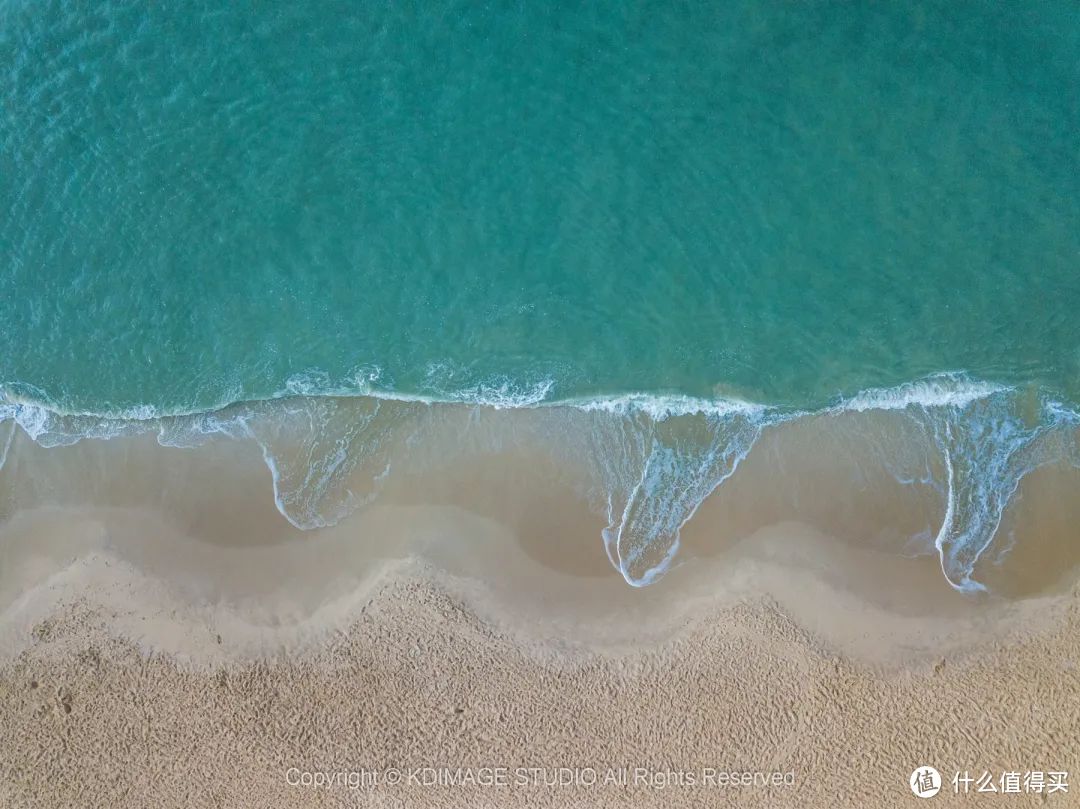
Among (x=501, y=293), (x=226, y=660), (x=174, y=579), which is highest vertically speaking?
(x=501, y=293)

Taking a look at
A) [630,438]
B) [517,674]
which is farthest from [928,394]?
[517,674]

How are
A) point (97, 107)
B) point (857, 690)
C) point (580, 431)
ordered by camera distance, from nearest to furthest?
point (857, 690) < point (580, 431) < point (97, 107)

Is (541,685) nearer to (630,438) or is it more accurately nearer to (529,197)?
(630,438)

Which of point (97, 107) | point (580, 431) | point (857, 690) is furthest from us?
point (97, 107)

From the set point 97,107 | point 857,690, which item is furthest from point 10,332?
point 857,690

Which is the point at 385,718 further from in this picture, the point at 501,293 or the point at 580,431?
the point at 501,293

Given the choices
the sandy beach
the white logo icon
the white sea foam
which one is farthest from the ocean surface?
the white logo icon
